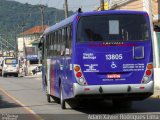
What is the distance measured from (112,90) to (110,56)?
39.1 inches

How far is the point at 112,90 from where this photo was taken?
15.7 meters

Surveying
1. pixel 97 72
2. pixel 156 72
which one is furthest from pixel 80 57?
pixel 156 72

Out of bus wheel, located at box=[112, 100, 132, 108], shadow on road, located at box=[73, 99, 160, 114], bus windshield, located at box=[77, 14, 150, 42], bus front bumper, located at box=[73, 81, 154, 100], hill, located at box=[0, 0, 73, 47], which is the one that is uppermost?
hill, located at box=[0, 0, 73, 47]

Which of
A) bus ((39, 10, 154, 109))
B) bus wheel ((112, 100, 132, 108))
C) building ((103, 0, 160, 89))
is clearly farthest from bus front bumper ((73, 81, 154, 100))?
building ((103, 0, 160, 89))

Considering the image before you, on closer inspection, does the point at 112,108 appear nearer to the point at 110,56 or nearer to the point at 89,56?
the point at 110,56

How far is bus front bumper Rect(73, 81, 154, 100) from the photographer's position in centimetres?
1558

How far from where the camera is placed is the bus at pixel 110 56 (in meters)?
15.7

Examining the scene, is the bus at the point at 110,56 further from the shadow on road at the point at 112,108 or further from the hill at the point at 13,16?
the hill at the point at 13,16

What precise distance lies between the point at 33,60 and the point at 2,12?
4497 cm

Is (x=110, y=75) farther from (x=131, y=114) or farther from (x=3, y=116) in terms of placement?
(x=3, y=116)

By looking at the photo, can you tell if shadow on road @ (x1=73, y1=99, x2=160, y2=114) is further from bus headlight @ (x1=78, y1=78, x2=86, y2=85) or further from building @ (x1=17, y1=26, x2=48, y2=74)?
building @ (x1=17, y1=26, x2=48, y2=74)

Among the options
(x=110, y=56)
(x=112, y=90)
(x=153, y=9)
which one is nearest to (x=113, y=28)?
(x=110, y=56)

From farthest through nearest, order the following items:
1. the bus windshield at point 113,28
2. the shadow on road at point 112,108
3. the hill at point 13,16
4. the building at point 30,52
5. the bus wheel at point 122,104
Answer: the hill at point 13,16
the building at point 30,52
the bus wheel at point 122,104
the shadow on road at point 112,108
the bus windshield at point 113,28

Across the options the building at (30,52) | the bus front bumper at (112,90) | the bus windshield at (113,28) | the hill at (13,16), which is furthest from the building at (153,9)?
the hill at (13,16)
